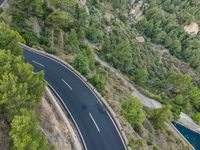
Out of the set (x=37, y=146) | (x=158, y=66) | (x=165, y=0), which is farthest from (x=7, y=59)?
(x=165, y=0)

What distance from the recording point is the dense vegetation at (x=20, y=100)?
794 inches

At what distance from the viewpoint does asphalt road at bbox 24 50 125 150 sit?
3117cm

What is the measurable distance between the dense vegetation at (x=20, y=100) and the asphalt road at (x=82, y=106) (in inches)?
341

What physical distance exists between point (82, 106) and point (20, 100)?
44.6ft

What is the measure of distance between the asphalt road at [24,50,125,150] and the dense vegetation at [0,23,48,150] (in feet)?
28.5

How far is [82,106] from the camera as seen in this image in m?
35.1

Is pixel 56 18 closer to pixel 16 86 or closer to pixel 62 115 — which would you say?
pixel 62 115

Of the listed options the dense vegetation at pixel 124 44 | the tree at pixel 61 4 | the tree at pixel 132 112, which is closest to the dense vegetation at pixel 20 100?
the tree at pixel 132 112

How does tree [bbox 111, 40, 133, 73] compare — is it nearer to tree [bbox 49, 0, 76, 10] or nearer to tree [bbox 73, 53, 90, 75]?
tree [bbox 49, 0, 76, 10]

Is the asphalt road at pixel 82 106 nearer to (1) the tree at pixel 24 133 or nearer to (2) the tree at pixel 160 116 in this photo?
(1) the tree at pixel 24 133

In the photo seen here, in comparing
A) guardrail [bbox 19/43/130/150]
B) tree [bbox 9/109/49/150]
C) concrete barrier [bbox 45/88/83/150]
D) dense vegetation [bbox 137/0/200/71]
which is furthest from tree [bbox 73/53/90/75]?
dense vegetation [bbox 137/0/200/71]

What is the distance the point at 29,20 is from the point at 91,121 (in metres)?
29.2

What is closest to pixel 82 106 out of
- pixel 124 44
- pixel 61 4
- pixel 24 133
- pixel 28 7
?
pixel 24 133

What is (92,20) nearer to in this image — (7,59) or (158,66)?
(158,66)
